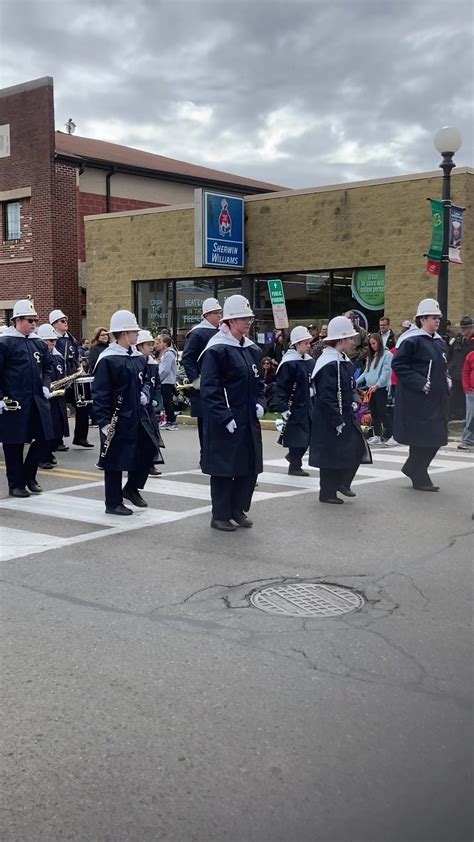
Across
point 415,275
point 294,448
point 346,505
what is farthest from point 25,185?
point 346,505

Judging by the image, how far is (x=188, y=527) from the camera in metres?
7.58

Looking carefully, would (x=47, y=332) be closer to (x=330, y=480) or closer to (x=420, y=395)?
(x=330, y=480)

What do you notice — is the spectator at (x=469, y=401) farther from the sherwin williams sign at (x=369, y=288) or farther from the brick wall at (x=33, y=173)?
the brick wall at (x=33, y=173)

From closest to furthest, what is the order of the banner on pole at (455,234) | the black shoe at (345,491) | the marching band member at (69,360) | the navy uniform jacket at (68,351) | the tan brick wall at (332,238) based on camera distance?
the black shoe at (345,491) → the marching band member at (69,360) → the navy uniform jacket at (68,351) → the banner on pole at (455,234) → the tan brick wall at (332,238)

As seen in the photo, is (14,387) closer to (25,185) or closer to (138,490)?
(138,490)

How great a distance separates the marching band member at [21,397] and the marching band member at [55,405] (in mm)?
1886

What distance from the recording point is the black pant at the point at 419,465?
9.18 m

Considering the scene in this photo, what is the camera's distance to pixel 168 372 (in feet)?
53.4

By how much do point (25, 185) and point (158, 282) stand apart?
6.37m

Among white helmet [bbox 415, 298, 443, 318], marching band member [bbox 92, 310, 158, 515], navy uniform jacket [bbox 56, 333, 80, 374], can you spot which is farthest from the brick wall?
marching band member [bbox 92, 310, 158, 515]

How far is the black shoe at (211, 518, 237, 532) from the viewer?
741 cm

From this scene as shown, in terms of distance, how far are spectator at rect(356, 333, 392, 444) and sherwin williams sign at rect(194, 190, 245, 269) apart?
7140mm

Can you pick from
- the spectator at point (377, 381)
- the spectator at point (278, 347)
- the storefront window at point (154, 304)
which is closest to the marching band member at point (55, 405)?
the spectator at point (377, 381)

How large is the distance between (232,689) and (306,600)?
1.44 meters
